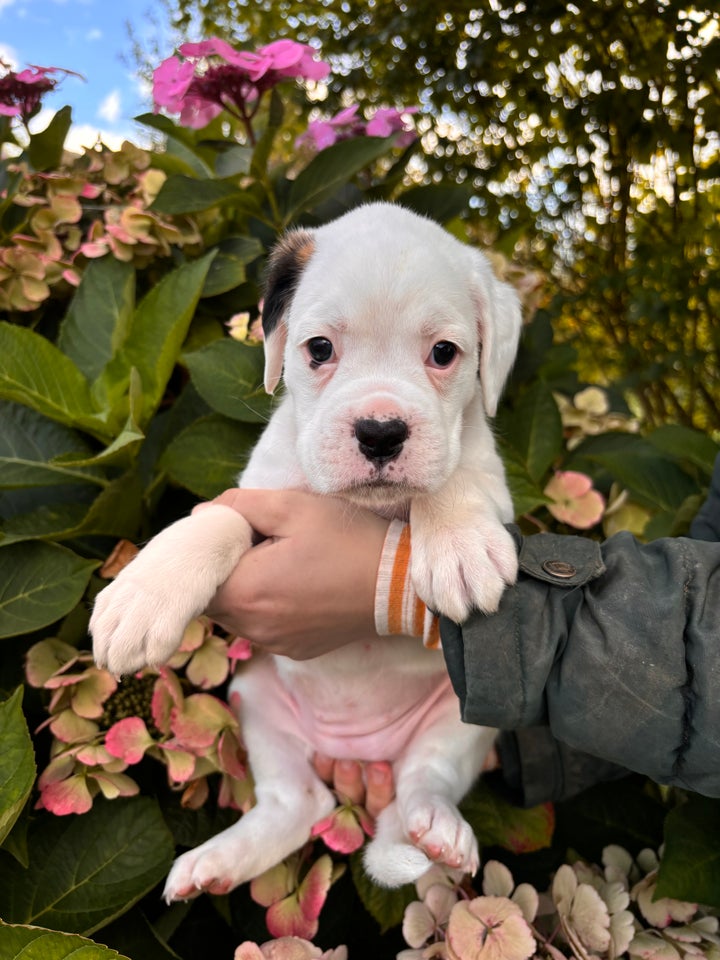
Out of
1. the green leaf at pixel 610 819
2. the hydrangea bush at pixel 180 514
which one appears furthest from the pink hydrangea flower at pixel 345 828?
the green leaf at pixel 610 819

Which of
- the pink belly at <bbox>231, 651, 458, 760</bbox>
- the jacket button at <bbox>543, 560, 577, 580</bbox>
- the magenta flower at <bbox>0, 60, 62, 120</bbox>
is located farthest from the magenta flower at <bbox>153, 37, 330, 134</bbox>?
the pink belly at <bbox>231, 651, 458, 760</bbox>

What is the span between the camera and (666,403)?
4.87 meters

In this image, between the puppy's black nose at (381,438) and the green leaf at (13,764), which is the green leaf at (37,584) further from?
the puppy's black nose at (381,438)

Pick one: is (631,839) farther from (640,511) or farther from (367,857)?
(640,511)

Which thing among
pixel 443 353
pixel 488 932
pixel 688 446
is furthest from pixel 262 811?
pixel 688 446

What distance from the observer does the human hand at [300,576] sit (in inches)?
58.0

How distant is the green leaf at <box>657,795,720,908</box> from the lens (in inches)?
57.3

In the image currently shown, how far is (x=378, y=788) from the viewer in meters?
1.73

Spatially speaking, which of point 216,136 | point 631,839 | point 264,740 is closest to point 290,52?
point 216,136

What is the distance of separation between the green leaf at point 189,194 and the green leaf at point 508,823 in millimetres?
1623

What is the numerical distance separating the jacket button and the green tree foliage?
1.48 meters

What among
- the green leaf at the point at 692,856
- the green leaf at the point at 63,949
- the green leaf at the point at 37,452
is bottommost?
the green leaf at the point at 63,949

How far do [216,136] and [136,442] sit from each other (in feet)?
4.17

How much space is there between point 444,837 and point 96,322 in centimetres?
148
